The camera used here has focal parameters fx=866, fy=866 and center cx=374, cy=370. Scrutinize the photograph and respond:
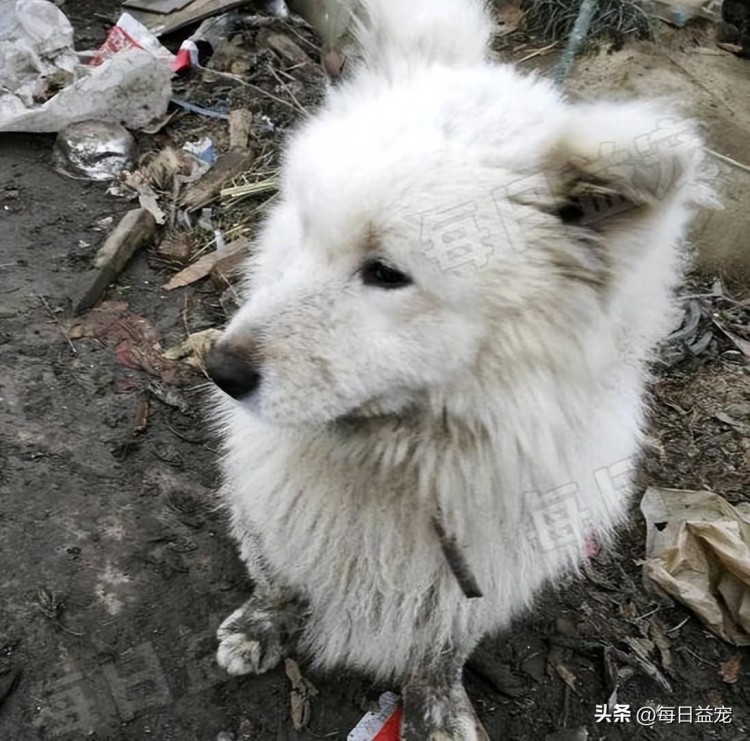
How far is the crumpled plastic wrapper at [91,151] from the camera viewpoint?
476 centimetres

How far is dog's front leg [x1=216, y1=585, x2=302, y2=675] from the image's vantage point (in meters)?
2.74

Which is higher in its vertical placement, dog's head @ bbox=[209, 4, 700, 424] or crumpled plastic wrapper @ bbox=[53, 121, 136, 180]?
A: dog's head @ bbox=[209, 4, 700, 424]

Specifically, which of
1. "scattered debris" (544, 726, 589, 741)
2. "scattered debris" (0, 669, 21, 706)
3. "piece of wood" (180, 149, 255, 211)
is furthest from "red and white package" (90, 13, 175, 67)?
"scattered debris" (544, 726, 589, 741)

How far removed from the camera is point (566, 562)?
2402 mm

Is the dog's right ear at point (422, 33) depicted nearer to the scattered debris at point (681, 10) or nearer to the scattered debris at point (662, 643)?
the scattered debris at point (662, 643)

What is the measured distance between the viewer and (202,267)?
167 inches

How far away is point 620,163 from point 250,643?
1.91 m

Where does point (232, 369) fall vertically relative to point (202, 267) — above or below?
above

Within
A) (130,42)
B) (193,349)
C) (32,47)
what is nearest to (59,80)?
(32,47)

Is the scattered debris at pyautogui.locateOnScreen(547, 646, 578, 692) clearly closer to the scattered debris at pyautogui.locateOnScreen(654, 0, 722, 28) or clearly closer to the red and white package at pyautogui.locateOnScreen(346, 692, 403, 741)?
the red and white package at pyautogui.locateOnScreen(346, 692, 403, 741)

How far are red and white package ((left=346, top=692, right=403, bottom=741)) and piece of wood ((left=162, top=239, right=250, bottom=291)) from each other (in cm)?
226

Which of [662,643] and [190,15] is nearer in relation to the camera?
[662,643]

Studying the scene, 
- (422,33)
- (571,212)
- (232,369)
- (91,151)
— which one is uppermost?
(422,33)

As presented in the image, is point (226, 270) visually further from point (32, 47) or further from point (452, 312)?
point (452, 312)
